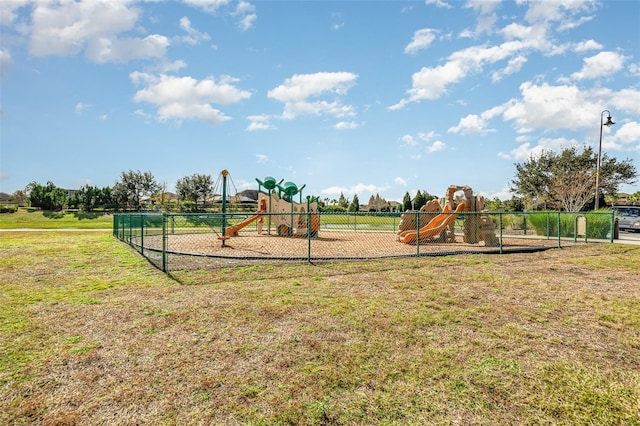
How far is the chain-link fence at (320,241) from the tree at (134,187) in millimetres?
49211

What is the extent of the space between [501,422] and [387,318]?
232cm

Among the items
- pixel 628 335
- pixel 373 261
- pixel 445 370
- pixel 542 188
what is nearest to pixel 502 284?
pixel 628 335

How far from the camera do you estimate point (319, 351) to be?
150 inches

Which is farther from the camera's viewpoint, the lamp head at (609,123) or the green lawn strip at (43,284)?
the lamp head at (609,123)

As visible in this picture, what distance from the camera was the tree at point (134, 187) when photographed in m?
62.1

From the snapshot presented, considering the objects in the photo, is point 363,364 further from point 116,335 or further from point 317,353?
point 116,335

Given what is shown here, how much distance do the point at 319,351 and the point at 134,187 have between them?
68765mm

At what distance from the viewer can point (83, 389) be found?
10.0 ft

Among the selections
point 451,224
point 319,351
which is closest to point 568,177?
point 451,224

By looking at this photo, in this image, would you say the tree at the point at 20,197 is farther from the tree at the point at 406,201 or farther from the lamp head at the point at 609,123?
the lamp head at the point at 609,123

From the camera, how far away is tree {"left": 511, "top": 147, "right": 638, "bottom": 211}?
1312 inches

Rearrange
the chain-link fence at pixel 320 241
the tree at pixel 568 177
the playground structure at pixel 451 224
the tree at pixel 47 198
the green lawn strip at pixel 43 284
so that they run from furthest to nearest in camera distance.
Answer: the tree at pixel 47 198, the tree at pixel 568 177, the playground structure at pixel 451 224, the chain-link fence at pixel 320 241, the green lawn strip at pixel 43 284

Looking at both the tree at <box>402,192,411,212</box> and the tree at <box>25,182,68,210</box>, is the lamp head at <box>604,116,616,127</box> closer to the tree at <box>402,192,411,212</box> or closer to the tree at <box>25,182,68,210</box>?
the tree at <box>402,192,411,212</box>

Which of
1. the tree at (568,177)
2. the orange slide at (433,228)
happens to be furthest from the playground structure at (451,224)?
the tree at (568,177)
